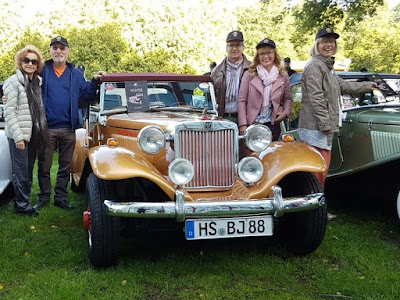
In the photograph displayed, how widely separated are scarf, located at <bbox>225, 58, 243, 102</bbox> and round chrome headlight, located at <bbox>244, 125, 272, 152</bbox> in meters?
1.33

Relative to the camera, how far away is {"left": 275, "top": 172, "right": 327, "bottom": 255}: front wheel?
3.80m

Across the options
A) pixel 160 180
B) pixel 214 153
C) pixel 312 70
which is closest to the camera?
pixel 160 180

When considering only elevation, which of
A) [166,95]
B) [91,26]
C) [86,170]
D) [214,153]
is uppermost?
[91,26]

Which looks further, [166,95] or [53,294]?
A: [166,95]

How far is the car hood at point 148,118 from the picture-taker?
4.10 metres

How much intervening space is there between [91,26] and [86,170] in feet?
53.4

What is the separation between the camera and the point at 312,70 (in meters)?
4.52

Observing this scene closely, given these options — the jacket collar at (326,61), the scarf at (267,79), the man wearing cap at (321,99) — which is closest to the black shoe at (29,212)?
the scarf at (267,79)

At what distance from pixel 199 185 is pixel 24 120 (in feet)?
7.43

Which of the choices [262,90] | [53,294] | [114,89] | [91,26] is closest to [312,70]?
[262,90]

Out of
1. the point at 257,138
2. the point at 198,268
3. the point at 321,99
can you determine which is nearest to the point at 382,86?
the point at 321,99

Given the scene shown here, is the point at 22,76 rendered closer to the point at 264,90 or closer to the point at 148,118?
the point at 148,118

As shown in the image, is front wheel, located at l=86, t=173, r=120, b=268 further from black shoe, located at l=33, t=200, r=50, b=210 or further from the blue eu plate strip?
black shoe, located at l=33, t=200, r=50, b=210

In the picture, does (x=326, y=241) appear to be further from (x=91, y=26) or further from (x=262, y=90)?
(x=91, y=26)
